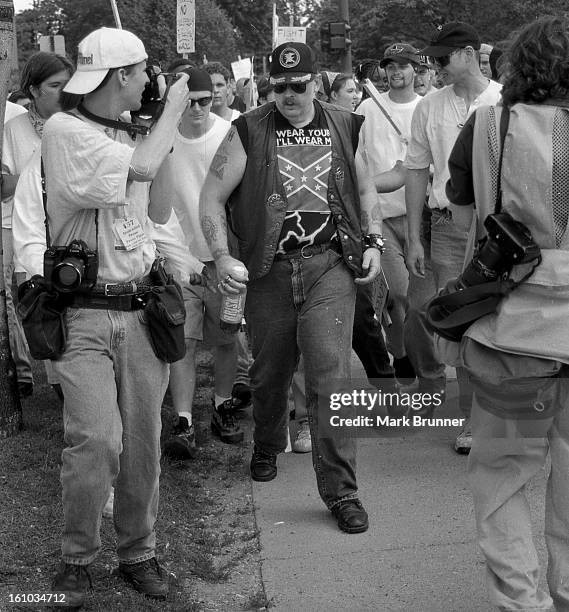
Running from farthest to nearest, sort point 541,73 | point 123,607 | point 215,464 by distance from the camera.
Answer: point 215,464, point 123,607, point 541,73

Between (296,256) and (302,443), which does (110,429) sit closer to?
(296,256)

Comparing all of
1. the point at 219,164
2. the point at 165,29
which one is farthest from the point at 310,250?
the point at 165,29

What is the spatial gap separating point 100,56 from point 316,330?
1.67 meters

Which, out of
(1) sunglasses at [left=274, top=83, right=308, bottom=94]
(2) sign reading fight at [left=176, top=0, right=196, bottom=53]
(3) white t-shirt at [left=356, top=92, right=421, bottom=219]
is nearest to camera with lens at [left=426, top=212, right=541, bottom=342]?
(1) sunglasses at [left=274, top=83, right=308, bottom=94]

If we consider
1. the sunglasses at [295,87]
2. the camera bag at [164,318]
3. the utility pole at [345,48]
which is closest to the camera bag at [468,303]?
the camera bag at [164,318]

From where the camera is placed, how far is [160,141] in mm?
3721

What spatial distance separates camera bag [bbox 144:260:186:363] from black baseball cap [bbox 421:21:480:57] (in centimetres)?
249

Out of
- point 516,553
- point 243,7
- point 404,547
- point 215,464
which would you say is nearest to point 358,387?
point 215,464

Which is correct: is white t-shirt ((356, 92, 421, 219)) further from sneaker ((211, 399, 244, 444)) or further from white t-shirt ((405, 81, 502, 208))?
sneaker ((211, 399, 244, 444))

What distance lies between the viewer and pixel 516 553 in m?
3.36

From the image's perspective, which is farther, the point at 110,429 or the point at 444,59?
the point at 444,59

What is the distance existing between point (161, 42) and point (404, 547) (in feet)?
158

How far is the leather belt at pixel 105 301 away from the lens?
3738mm

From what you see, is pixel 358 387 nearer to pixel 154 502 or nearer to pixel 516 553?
pixel 154 502
